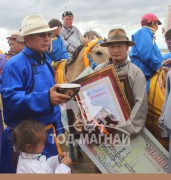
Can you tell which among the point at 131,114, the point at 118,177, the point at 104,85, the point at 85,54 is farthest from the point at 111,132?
the point at 85,54

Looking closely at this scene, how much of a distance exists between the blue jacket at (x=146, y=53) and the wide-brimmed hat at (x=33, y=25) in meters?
1.29

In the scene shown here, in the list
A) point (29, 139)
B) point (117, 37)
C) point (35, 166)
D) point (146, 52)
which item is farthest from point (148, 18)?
point (35, 166)

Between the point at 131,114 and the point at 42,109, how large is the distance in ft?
2.57

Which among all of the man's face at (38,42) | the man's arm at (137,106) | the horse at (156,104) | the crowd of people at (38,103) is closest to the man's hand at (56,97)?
the crowd of people at (38,103)

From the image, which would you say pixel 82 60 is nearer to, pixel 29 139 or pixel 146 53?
pixel 146 53

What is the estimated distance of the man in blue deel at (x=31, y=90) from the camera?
7.28 feet

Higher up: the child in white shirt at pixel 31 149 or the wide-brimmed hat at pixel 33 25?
the wide-brimmed hat at pixel 33 25

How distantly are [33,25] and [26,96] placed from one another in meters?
0.63

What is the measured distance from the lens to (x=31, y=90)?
92.6 inches

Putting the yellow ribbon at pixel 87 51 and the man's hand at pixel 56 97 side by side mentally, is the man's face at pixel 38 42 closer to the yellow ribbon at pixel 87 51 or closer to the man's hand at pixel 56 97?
the man's hand at pixel 56 97

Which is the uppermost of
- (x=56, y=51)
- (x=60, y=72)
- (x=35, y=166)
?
(x=56, y=51)

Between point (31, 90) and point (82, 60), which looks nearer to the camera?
point (31, 90)

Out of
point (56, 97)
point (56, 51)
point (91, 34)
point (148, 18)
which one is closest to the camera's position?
point (56, 97)

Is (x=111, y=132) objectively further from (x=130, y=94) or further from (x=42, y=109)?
(x=42, y=109)
